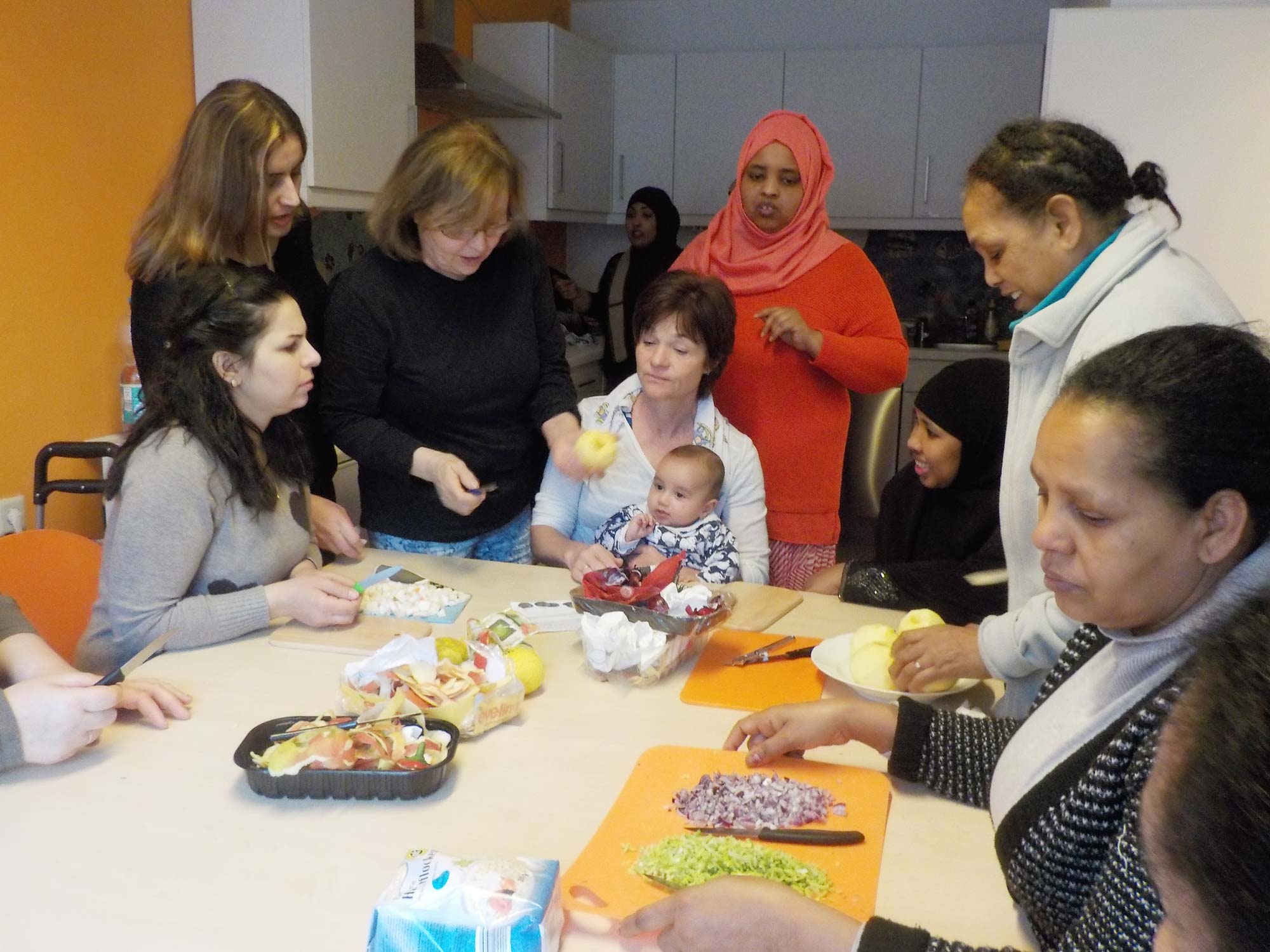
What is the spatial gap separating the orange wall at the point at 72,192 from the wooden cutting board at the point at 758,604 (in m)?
1.69

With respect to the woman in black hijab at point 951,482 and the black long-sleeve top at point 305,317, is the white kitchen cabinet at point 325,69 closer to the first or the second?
the black long-sleeve top at point 305,317

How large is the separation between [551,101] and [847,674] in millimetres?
3843

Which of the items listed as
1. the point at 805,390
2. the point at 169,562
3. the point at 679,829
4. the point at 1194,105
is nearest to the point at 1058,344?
the point at 679,829

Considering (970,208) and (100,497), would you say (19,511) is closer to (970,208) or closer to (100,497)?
(100,497)

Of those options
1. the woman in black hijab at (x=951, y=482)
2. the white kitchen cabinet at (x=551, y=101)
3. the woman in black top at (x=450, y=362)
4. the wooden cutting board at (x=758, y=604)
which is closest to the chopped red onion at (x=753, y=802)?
the wooden cutting board at (x=758, y=604)

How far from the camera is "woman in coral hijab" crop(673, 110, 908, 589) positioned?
2348 mm

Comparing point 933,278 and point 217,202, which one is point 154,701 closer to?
point 217,202

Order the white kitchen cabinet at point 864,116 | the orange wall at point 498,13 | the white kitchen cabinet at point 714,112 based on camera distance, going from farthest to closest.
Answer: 1. the white kitchen cabinet at point 714,112
2. the white kitchen cabinet at point 864,116
3. the orange wall at point 498,13

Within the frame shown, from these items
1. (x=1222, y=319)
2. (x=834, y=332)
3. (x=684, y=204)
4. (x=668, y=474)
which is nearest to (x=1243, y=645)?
(x=1222, y=319)

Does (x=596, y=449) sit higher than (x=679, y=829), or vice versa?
(x=596, y=449)

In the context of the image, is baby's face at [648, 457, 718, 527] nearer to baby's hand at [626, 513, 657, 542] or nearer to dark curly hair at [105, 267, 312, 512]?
baby's hand at [626, 513, 657, 542]

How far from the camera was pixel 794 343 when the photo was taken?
7.47 ft

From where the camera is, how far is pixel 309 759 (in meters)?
1.17

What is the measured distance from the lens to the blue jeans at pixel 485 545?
2215 millimetres
